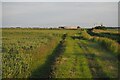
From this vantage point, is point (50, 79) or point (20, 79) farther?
point (20, 79)

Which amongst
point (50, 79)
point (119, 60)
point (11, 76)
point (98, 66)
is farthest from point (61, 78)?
point (119, 60)

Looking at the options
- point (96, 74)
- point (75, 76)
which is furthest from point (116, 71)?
point (75, 76)

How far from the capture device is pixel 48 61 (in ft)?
74.3

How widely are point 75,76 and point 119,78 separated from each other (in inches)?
80.4

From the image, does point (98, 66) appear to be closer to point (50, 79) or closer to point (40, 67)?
point (40, 67)

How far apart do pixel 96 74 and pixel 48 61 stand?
6977mm

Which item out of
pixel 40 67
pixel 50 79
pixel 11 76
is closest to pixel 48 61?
pixel 40 67

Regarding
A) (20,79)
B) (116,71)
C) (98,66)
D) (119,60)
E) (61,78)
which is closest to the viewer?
(61,78)

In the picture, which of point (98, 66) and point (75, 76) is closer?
point (75, 76)

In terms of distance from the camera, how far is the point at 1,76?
16.4 meters

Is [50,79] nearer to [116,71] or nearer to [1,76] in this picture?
[1,76]

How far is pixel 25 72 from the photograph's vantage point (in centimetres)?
1784

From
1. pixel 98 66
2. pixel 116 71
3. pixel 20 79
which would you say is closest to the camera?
pixel 20 79

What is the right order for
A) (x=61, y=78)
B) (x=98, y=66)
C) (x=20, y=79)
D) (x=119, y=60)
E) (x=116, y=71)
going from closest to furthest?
(x=61, y=78) → (x=20, y=79) → (x=116, y=71) → (x=98, y=66) → (x=119, y=60)
